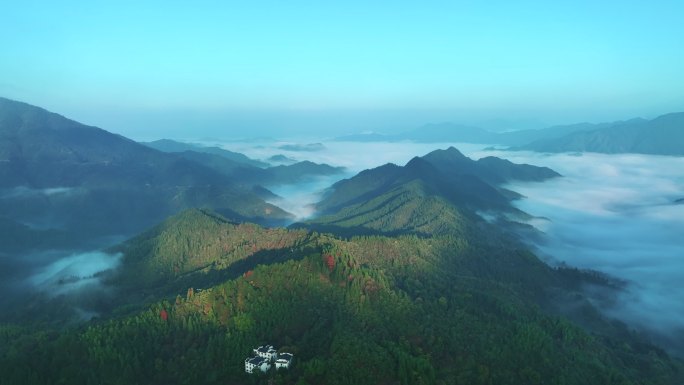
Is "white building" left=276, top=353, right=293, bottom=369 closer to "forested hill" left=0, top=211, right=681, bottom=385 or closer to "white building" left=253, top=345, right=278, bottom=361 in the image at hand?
Result: "forested hill" left=0, top=211, right=681, bottom=385

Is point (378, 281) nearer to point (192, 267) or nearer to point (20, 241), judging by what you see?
point (192, 267)

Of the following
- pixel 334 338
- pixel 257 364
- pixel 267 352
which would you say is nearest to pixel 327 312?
pixel 334 338

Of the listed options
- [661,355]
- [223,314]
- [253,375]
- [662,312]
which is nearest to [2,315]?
[223,314]

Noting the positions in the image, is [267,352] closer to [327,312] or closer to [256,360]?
[256,360]

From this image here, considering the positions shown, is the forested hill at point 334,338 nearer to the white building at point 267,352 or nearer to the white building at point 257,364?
the white building at point 257,364

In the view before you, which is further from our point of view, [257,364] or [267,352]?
[267,352]
